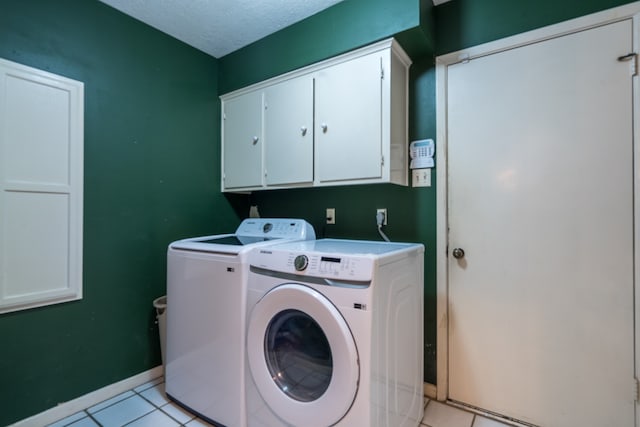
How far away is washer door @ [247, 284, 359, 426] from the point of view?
1.18 m

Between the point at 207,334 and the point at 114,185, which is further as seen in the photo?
the point at 114,185

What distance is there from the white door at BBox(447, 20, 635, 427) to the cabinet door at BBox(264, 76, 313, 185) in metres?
0.89

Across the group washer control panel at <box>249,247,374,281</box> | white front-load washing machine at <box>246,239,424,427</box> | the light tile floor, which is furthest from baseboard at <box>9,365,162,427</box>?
washer control panel at <box>249,247,374,281</box>

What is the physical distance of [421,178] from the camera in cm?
190

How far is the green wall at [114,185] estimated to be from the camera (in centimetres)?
160

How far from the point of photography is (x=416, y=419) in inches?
62.6

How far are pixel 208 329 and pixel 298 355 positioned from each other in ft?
1.85

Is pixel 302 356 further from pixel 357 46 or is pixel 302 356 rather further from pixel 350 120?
pixel 357 46

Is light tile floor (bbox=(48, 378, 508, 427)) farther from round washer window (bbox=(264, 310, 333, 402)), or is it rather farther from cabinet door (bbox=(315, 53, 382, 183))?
cabinet door (bbox=(315, 53, 382, 183))

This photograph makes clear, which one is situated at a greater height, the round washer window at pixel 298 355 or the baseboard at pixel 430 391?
the round washer window at pixel 298 355

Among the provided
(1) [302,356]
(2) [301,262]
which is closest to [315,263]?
(2) [301,262]

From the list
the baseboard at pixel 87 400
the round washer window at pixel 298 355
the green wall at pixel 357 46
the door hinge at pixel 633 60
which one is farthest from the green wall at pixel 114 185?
the door hinge at pixel 633 60

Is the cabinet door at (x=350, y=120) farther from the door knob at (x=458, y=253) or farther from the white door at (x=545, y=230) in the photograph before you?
the door knob at (x=458, y=253)

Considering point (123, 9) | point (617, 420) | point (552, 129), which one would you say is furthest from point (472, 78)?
point (123, 9)
